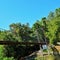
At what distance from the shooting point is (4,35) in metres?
49.4

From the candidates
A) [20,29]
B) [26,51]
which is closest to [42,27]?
[20,29]

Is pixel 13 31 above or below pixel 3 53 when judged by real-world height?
above

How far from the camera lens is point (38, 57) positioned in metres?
47.9

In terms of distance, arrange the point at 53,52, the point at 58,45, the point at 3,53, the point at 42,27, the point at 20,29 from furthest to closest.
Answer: the point at 42,27 → the point at 20,29 → the point at 58,45 → the point at 53,52 → the point at 3,53

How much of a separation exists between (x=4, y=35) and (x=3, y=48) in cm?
292

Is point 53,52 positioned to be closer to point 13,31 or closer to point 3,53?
point 3,53

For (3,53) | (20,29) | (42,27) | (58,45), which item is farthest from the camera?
(42,27)

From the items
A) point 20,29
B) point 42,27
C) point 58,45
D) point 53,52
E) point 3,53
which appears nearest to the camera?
point 3,53

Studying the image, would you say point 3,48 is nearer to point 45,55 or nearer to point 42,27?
point 45,55

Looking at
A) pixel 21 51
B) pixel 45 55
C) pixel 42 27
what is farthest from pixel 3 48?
pixel 42 27

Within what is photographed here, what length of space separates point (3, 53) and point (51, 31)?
1311 centimetres

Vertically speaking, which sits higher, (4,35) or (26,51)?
(4,35)

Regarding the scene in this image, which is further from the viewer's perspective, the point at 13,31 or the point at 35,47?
the point at 13,31

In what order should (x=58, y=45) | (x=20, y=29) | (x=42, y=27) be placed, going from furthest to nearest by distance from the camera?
(x=42, y=27) → (x=20, y=29) → (x=58, y=45)
